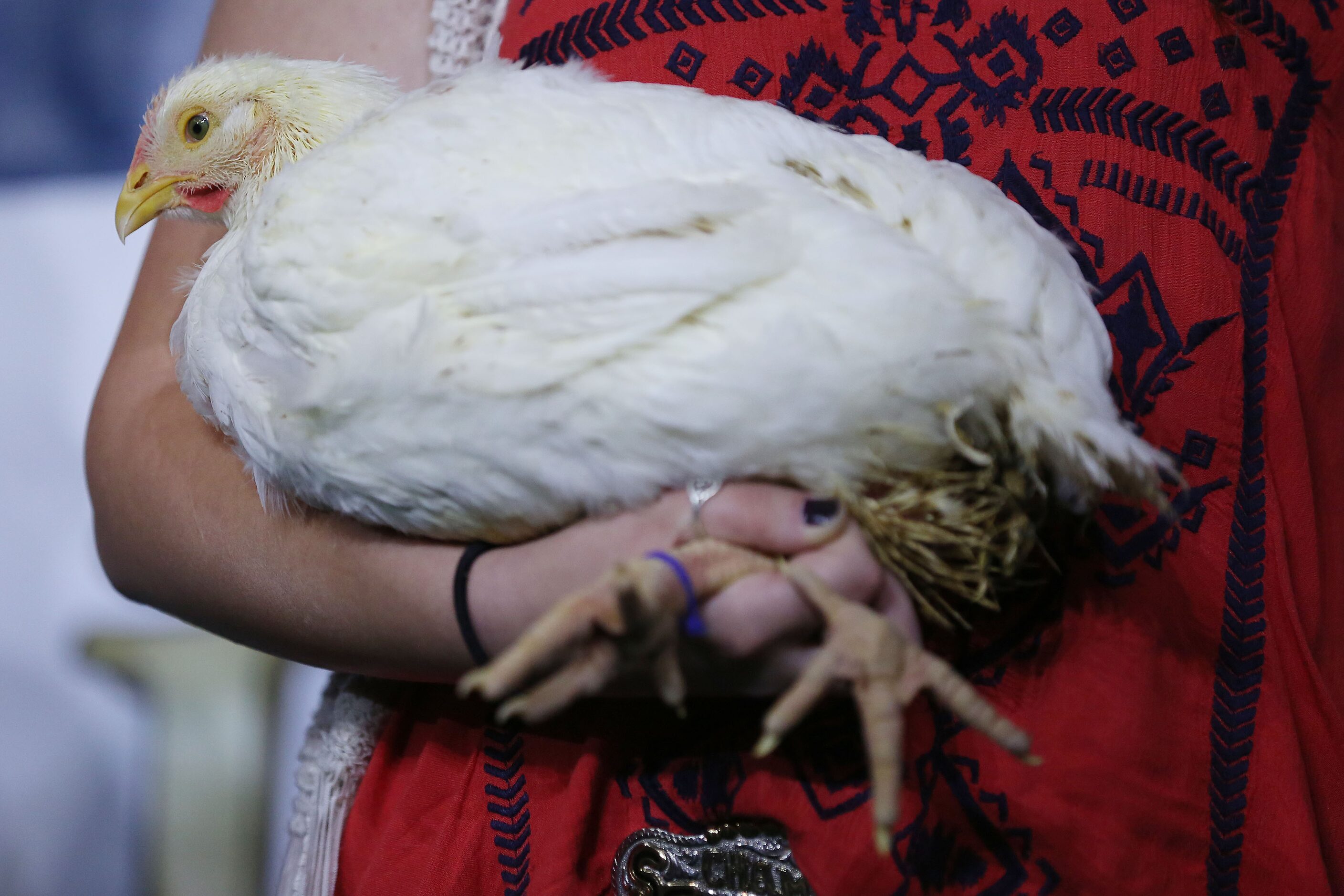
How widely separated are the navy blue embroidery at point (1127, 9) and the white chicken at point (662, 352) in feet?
0.93

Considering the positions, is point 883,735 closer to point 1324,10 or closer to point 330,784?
point 330,784

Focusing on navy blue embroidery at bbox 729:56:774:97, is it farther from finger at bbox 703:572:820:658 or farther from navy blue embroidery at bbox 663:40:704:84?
finger at bbox 703:572:820:658

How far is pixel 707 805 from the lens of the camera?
739 mm

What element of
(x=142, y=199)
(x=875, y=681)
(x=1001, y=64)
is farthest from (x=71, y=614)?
(x=1001, y=64)

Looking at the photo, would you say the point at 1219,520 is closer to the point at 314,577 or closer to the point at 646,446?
the point at 646,446

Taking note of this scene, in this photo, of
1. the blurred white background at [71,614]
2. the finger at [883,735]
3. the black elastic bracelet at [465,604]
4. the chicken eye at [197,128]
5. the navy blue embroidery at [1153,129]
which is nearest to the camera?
the finger at [883,735]

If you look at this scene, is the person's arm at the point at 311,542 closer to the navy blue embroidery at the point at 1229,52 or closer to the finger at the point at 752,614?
the finger at the point at 752,614

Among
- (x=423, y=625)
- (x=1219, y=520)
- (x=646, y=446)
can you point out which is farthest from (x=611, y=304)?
(x=1219, y=520)

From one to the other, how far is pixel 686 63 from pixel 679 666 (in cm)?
60

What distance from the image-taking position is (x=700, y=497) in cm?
60

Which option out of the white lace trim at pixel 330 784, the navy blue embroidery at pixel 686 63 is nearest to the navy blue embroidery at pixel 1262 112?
the navy blue embroidery at pixel 686 63

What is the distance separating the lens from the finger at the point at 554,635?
542mm

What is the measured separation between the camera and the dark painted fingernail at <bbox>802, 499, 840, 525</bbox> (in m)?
0.58

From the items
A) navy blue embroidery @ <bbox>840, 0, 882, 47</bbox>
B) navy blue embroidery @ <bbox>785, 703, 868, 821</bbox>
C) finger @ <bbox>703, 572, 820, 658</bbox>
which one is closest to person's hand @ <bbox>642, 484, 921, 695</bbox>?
finger @ <bbox>703, 572, 820, 658</bbox>
